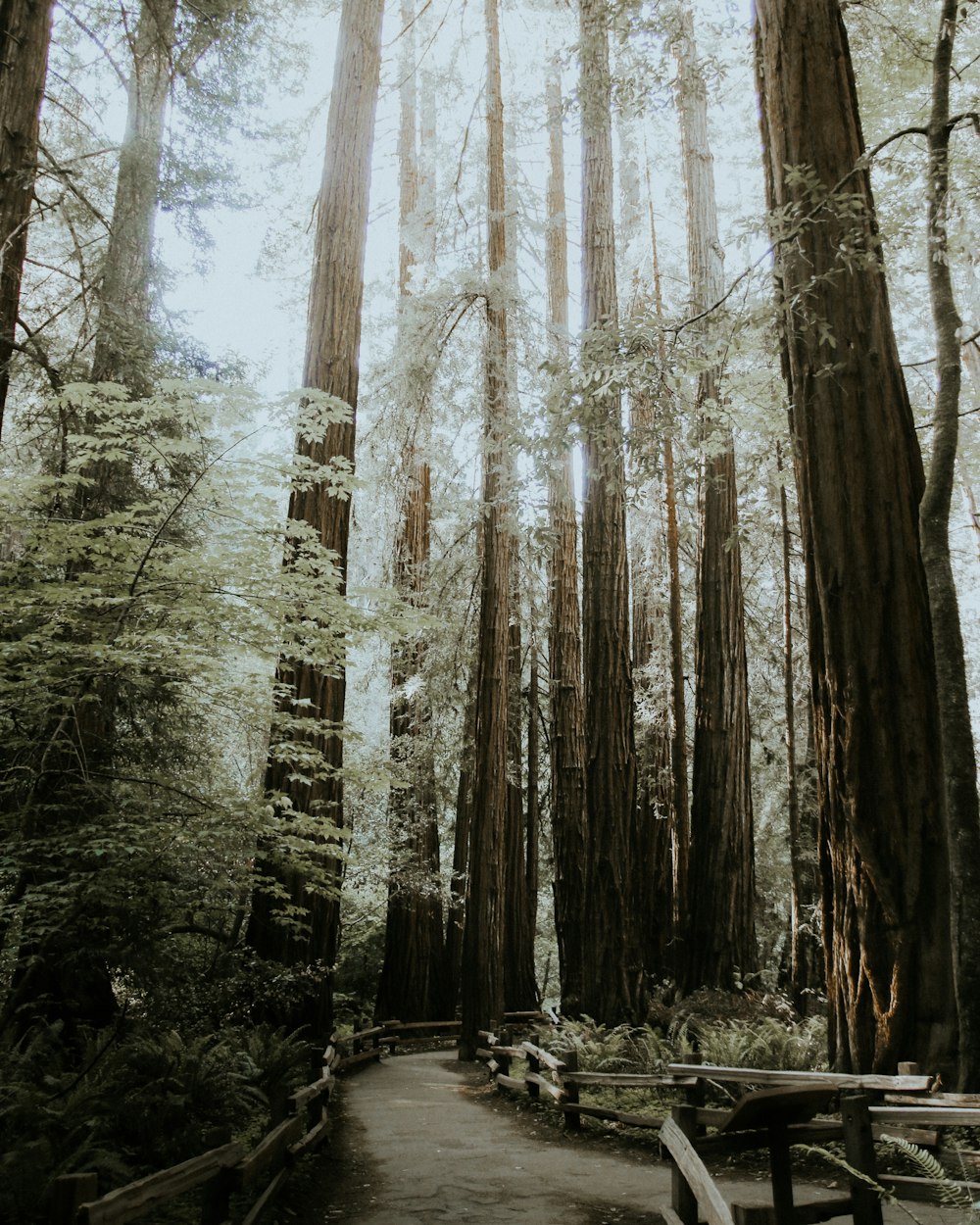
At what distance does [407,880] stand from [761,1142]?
1265 centimetres

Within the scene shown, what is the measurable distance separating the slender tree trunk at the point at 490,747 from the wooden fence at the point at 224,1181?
3.33m

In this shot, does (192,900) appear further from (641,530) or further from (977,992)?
(641,530)

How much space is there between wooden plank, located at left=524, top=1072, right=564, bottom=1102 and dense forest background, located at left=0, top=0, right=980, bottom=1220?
1.37 meters

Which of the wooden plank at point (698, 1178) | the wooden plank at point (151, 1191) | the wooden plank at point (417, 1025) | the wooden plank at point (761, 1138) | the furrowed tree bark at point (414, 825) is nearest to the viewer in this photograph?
the wooden plank at point (151, 1191)

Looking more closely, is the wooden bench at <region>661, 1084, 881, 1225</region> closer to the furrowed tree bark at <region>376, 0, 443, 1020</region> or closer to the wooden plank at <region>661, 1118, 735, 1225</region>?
the wooden plank at <region>661, 1118, 735, 1225</region>

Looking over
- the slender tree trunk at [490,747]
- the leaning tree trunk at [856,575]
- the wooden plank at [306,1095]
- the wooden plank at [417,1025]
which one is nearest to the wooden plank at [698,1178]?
the leaning tree trunk at [856,575]

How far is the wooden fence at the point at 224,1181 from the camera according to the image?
10.7ft

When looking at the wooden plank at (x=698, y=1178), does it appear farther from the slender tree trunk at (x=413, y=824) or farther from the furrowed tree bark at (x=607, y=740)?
the slender tree trunk at (x=413, y=824)

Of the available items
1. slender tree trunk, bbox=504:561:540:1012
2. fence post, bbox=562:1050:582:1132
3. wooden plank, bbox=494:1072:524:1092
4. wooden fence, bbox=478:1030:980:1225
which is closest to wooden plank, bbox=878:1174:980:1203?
wooden fence, bbox=478:1030:980:1225

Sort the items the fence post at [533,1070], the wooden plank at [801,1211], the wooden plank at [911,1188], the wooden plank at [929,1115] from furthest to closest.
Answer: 1. the fence post at [533,1070]
2. the wooden plank at [911,1188]
3. the wooden plank at [929,1115]
4. the wooden plank at [801,1211]

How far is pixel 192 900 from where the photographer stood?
5.93 metres

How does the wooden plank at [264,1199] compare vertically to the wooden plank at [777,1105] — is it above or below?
below

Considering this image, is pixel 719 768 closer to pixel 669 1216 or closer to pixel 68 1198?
pixel 669 1216

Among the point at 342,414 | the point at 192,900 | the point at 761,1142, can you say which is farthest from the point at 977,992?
the point at 342,414
